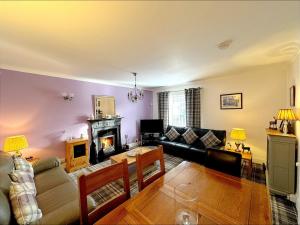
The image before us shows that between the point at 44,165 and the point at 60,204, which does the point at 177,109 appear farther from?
the point at 60,204

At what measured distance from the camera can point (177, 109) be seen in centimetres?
519

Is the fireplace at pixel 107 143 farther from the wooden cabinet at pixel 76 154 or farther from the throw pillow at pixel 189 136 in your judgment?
the throw pillow at pixel 189 136

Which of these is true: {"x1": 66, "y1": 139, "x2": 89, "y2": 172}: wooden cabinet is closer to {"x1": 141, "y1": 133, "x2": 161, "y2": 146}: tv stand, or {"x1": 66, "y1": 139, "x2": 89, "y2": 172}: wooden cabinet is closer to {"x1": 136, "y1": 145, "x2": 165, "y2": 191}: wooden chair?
{"x1": 141, "y1": 133, "x2": 161, "y2": 146}: tv stand

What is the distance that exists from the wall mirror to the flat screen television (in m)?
1.21

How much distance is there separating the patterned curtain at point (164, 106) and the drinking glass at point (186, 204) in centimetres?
414

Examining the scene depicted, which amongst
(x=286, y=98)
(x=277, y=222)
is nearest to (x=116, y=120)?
(x=277, y=222)

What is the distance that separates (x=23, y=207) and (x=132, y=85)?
4.26 m

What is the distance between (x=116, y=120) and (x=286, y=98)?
445 cm

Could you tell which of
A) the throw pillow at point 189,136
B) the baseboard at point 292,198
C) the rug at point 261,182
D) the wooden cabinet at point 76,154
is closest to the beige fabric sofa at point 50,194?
the rug at point 261,182

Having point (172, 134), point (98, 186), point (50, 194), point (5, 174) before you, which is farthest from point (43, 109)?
point (172, 134)

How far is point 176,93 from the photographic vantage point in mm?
5191

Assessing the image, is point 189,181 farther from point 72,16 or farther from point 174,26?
point 72,16

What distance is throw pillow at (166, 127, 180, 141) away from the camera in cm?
453

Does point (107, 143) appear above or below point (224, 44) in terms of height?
below
